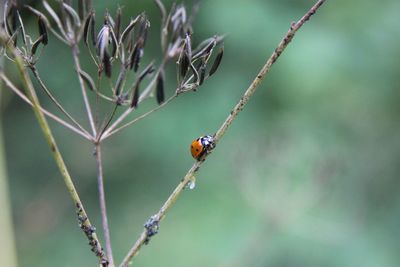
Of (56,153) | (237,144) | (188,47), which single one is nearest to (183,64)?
(188,47)

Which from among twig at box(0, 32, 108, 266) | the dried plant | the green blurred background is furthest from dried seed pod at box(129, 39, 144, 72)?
the green blurred background

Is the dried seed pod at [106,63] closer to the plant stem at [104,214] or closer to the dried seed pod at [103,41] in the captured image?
the dried seed pod at [103,41]

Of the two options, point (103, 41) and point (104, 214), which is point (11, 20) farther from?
point (104, 214)

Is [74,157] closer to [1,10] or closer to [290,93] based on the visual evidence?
[290,93]

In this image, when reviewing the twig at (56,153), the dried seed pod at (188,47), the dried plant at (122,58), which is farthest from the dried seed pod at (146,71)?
the twig at (56,153)

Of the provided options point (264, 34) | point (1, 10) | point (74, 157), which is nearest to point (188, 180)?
point (1, 10)

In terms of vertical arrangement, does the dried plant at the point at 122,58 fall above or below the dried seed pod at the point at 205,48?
below

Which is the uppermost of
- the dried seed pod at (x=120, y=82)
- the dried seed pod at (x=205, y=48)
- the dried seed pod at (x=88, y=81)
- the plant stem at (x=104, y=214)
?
the dried seed pod at (x=205, y=48)

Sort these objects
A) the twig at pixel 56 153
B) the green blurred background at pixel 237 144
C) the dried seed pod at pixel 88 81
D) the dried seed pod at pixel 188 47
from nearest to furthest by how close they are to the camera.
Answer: the twig at pixel 56 153, the dried seed pod at pixel 88 81, the dried seed pod at pixel 188 47, the green blurred background at pixel 237 144

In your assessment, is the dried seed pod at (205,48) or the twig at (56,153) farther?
the dried seed pod at (205,48)
